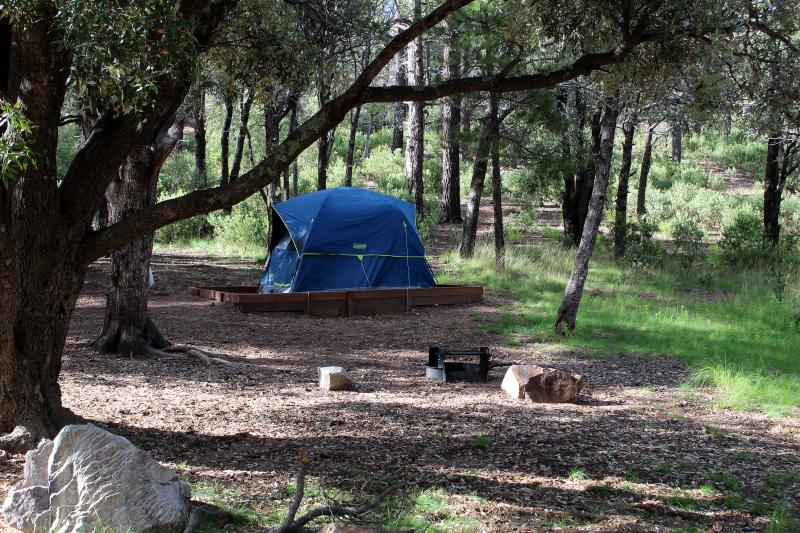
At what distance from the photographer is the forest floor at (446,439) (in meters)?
4.84

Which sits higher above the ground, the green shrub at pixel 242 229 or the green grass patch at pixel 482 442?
the green shrub at pixel 242 229

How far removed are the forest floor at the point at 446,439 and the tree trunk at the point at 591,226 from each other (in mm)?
737

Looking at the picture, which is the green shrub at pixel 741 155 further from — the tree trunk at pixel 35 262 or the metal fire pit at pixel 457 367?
the tree trunk at pixel 35 262

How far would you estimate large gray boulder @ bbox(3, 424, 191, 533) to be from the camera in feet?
12.7

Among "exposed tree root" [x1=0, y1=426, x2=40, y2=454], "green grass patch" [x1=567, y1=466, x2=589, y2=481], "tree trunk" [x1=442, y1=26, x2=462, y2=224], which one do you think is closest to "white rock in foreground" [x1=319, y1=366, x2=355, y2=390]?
"green grass patch" [x1=567, y1=466, x2=589, y2=481]

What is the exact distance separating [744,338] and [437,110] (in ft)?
96.7

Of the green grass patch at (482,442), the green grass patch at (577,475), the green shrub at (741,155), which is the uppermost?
the green shrub at (741,155)

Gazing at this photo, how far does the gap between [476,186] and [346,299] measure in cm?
469

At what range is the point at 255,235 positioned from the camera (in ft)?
64.5

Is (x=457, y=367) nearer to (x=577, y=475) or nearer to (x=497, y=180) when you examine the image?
(x=577, y=475)

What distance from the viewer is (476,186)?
53.4 feet

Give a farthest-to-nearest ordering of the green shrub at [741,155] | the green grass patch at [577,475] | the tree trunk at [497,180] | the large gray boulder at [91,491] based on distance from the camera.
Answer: the green shrub at [741,155] < the tree trunk at [497,180] < the green grass patch at [577,475] < the large gray boulder at [91,491]

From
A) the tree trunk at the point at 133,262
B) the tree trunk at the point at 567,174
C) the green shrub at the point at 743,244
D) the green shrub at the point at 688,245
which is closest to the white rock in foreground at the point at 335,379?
the tree trunk at the point at 133,262

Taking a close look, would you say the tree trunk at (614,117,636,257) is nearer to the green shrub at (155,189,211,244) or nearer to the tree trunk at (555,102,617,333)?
the tree trunk at (555,102,617,333)
